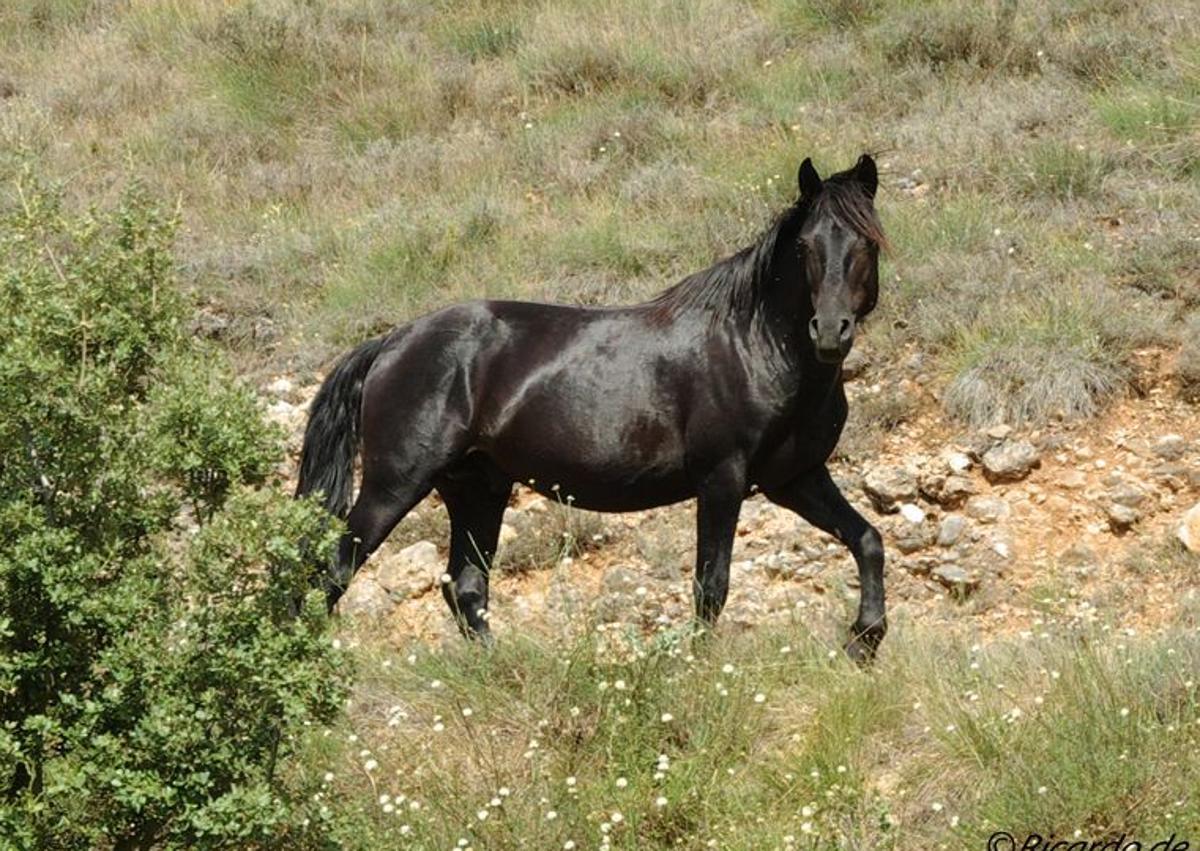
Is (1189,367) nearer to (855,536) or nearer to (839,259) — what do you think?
(855,536)

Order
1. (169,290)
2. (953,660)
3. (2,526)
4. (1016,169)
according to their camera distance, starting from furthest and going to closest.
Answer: (1016,169) → (953,660) → (169,290) → (2,526)

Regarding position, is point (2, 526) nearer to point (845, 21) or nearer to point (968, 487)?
point (968, 487)

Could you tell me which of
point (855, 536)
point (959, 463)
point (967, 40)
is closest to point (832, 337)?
point (855, 536)

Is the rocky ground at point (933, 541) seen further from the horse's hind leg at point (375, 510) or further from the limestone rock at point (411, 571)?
the horse's hind leg at point (375, 510)

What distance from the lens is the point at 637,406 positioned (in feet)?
26.0

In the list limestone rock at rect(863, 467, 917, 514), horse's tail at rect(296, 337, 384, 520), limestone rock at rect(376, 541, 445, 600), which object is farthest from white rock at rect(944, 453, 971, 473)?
horse's tail at rect(296, 337, 384, 520)

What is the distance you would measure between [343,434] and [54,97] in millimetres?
8453

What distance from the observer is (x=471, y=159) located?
45.4 ft

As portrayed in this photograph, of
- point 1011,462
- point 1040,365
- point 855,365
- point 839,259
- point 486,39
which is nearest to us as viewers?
point 839,259

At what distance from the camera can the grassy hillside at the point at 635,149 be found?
11.0 metres

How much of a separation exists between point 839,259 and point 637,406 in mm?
1137

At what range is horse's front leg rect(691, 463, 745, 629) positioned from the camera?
763 cm

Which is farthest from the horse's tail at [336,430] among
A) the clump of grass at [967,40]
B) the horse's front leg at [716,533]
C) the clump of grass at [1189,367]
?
the clump of grass at [967,40]

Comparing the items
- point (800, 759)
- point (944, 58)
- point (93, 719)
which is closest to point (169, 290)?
point (93, 719)
